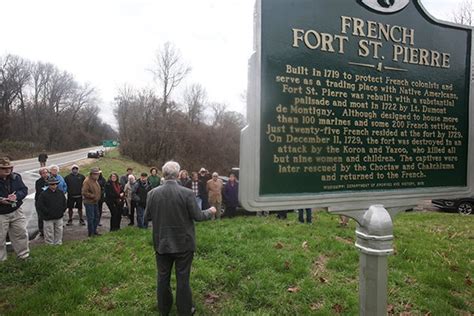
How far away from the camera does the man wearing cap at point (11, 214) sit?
5.40 metres

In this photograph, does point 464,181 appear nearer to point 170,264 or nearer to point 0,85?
point 170,264

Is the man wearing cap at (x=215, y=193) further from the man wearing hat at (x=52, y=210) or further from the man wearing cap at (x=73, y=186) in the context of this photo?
the man wearing hat at (x=52, y=210)

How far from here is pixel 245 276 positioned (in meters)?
4.78

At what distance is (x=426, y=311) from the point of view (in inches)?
155

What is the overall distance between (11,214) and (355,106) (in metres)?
5.60

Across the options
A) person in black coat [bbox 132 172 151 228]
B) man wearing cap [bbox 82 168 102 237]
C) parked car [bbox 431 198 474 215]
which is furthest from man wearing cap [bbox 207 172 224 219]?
parked car [bbox 431 198 474 215]

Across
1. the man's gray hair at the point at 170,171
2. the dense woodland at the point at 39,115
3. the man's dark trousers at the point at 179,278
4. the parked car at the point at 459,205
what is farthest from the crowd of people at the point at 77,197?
the dense woodland at the point at 39,115

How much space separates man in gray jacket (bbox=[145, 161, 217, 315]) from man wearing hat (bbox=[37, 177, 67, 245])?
3.97 metres

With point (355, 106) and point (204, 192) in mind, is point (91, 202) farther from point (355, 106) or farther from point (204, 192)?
point (355, 106)

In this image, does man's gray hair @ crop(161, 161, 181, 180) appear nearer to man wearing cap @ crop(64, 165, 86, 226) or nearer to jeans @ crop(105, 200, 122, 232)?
jeans @ crop(105, 200, 122, 232)

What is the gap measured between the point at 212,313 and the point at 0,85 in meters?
66.6

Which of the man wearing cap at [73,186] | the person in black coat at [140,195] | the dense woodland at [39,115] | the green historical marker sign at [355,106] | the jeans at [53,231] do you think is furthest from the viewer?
the dense woodland at [39,115]

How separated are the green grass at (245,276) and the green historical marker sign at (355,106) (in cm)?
205

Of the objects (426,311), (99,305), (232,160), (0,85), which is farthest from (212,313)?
(0,85)
